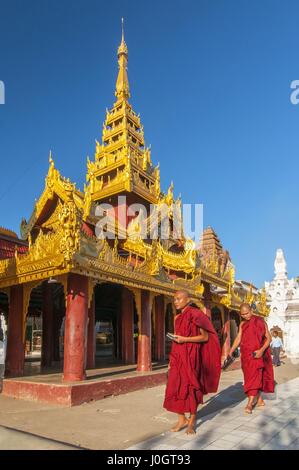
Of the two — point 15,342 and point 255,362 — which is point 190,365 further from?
point 15,342

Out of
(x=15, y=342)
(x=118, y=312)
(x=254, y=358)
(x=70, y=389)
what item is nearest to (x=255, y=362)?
(x=254, y=358)

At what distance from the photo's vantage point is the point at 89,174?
72.9 ft

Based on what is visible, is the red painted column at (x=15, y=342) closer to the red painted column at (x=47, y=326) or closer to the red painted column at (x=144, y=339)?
the red painted column at (x=47, y=326)

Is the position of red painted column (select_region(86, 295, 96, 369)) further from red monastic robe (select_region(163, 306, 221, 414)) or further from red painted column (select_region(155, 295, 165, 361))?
red monastic robe (select_region(163, 306, 221, 414))

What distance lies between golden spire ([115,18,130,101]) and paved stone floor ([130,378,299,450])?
2278cm

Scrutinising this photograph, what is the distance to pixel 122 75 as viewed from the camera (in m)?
26.7

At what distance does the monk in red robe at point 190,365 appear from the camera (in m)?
5.38

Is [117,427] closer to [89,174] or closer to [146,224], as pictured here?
Result: [146,224]

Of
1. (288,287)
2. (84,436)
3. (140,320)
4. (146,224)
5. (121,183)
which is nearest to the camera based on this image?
(84,436)

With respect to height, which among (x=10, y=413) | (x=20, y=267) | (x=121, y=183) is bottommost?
(x=10, y=413)

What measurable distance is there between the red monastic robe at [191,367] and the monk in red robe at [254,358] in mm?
1242

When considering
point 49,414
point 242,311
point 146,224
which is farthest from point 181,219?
point 49,414

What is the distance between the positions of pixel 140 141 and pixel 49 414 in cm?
1991

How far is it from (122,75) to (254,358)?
24.2 metres
